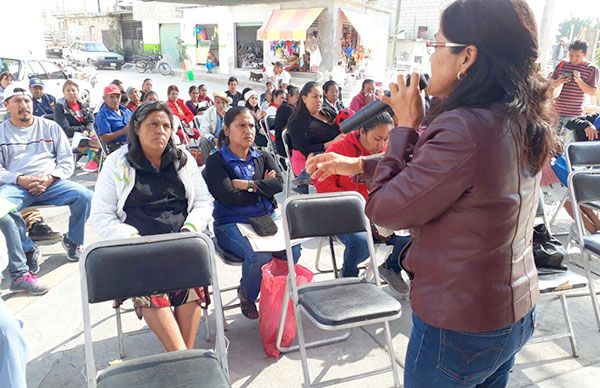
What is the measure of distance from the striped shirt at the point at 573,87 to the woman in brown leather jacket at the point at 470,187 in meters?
5.19

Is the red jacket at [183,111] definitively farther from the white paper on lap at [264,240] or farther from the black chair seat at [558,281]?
the black chair seat at [558,281]

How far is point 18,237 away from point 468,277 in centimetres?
333

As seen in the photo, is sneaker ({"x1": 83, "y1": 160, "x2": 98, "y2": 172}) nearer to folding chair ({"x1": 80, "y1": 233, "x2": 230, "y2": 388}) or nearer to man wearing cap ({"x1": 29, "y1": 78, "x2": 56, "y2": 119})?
man wearing cap ({"x1": 29, "y1": 78, "x2": 56, "y2": 119})

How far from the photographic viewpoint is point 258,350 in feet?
8.79

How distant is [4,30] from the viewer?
16.6 m

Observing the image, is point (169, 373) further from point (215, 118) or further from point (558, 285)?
point (215, 118)

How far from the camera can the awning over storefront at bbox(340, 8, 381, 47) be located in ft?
60.4

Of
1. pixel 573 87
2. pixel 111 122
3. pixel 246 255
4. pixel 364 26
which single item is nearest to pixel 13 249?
pixel 246 255

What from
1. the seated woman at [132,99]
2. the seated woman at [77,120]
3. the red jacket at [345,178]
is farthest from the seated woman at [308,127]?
the seated woman at [77,120]

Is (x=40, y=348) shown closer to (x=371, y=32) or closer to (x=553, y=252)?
(x=553, y=252)

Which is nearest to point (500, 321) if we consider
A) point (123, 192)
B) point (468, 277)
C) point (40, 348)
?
point (468, 277)

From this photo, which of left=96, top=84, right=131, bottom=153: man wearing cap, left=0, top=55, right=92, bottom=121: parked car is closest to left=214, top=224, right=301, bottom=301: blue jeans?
left=96, top=84, right=131, bottom=153: man wearing cap

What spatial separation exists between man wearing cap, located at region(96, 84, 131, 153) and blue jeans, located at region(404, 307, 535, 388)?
16.5 feet

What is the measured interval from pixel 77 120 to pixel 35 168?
2.97m
